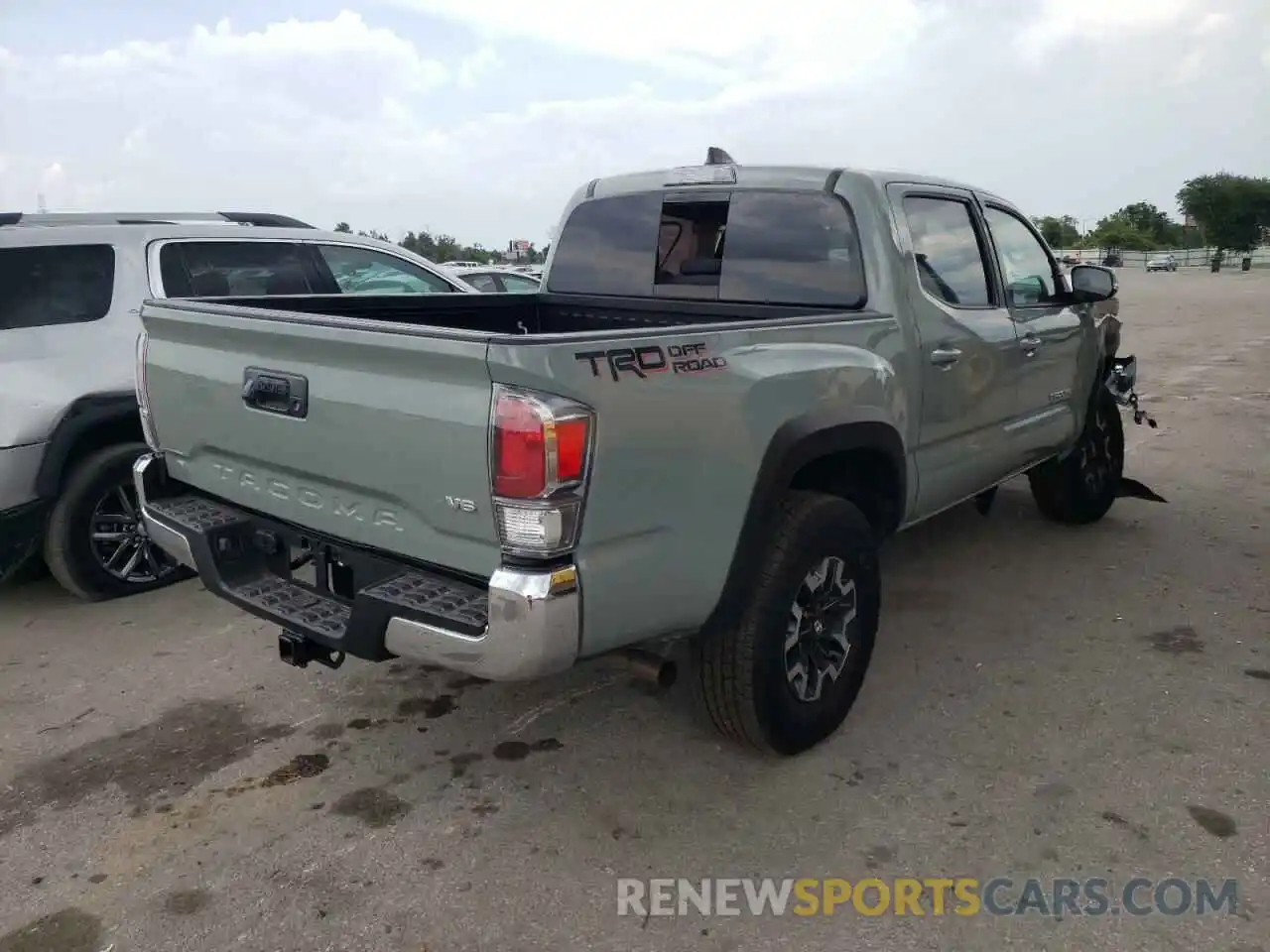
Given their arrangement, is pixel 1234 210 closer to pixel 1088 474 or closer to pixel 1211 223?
pixel 1211 223

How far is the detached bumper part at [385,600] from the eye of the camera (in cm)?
238

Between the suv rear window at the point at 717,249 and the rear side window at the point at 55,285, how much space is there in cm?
221

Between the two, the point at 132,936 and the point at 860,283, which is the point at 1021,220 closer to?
the point at 860,283

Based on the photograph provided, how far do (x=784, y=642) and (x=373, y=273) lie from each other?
384cm

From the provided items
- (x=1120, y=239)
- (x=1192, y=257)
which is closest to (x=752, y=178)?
(x=1192, y=257)

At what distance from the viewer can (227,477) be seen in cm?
318

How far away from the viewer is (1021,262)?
15.5 feet

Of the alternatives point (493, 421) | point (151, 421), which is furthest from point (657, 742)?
point (151, 421)

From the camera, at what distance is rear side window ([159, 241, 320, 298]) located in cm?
509

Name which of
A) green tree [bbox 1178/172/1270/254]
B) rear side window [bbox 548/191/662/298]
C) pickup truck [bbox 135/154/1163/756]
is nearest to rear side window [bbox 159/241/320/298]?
pickup truck [bbox 135/154/1163/756]

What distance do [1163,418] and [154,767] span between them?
8816 mm

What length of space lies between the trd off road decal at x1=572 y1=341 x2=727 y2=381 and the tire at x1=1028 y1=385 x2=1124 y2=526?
3.52 meters

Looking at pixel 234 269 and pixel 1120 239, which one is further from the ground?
pixel 1120 239

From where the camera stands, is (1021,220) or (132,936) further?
(1021,220)
